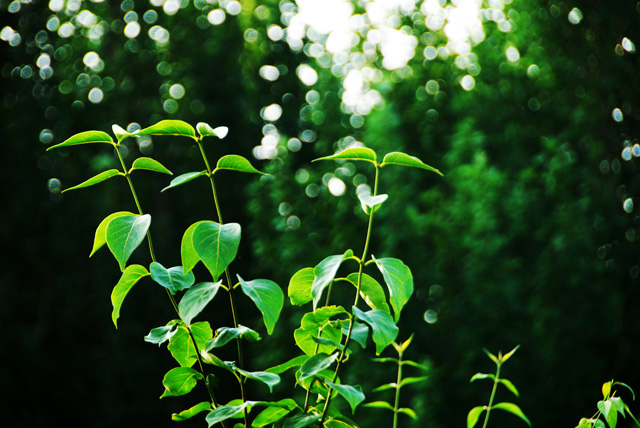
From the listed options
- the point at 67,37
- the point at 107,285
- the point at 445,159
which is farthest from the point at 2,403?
the point at 445,159

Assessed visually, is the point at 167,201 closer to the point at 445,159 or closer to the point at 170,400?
the point at 170,400

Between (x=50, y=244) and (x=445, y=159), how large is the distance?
371 centimetres

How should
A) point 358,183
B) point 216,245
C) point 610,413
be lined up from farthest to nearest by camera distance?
point 358,183 < point 610,413 < point 216,245

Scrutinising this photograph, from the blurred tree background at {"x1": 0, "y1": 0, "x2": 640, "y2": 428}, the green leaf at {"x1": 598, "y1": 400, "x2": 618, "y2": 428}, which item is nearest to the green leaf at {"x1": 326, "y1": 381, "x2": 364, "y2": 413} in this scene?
the green leaf at {"x1": 598, "y1": 400, "x2": 618, "y2": 428}

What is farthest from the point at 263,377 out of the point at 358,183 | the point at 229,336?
the point at 358,183

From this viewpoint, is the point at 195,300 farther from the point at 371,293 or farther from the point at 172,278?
the point at 371,293

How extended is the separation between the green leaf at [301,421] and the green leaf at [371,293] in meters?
0.12

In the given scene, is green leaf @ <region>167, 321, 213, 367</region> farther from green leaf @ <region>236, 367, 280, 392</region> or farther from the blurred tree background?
the blurred tree background

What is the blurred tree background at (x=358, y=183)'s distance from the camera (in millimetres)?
4160

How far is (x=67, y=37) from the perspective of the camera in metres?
6.24

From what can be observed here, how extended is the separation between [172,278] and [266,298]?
0.34 feet

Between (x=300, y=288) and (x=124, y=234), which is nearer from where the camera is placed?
(x=124, y=234)

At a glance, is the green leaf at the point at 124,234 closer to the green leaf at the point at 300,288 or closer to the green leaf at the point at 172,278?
the green leaf at the point at 172,278

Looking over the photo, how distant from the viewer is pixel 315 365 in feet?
1.77
